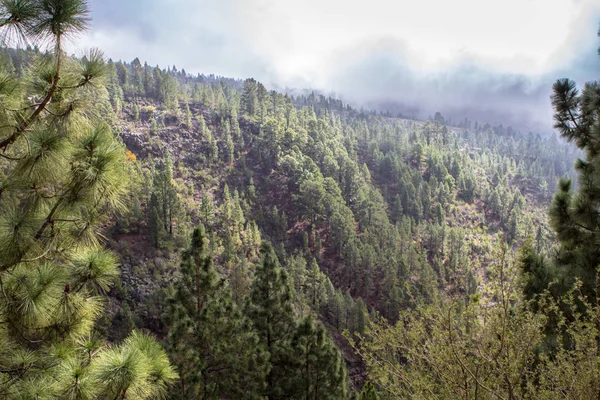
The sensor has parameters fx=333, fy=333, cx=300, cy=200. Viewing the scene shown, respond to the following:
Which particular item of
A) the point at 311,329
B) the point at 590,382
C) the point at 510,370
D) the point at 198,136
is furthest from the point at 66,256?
the point at 198,136

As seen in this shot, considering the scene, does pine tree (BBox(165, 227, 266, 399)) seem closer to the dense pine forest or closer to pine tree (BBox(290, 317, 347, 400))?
the dense pine forest

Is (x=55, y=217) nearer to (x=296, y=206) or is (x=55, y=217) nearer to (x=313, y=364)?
(x=313, y=364)

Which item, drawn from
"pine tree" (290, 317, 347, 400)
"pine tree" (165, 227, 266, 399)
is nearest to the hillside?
"pine tree" (290, 317, 347, 400)

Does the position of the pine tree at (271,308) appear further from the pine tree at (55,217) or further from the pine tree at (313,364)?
the pine tree at (55,217)

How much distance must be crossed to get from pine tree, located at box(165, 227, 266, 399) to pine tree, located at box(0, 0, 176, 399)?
5942 millimetres

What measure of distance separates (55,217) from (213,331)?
23.5ft

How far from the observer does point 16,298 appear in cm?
317

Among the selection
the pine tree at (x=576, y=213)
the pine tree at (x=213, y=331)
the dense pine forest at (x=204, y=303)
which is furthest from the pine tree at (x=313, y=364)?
the pine tree at (x=576, y=213)

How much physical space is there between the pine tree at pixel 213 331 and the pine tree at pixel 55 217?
19.5ft

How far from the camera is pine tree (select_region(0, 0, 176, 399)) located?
299cm

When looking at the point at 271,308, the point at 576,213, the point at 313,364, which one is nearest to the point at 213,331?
the point at 271,308

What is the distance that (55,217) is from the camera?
131 inches

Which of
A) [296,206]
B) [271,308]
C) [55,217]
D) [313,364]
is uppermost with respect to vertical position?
[296,206]

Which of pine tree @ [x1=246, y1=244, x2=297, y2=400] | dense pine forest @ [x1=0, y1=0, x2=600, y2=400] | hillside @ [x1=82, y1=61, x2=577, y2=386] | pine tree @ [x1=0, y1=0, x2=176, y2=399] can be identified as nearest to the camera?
pine tree @ [x1=0, y1=0, x2=176, y2=399]
